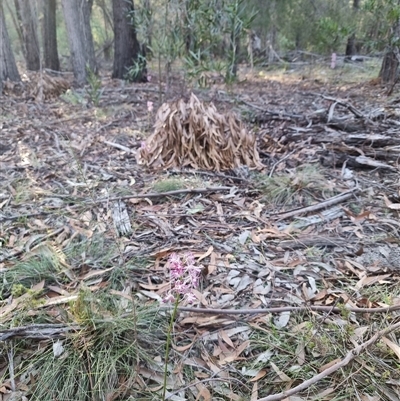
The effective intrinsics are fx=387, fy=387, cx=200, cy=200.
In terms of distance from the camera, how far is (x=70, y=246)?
195 cm

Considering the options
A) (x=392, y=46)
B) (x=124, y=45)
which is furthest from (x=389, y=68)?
(x=124, y=45)

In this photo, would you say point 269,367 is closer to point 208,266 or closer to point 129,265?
point 208,266

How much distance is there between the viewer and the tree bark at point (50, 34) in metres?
8.55

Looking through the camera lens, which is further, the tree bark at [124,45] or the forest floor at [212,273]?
the tree bark at [124,45]

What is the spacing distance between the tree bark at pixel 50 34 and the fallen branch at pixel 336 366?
9.22 m

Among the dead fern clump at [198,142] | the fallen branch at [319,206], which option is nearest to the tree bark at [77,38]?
the dead fern clump at [198,142]

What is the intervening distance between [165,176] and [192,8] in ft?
6.85

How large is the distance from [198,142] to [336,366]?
2184 millimetres

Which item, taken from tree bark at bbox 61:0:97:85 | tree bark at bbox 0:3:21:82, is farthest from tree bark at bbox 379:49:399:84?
tree bark at bbox 0:3:21:82

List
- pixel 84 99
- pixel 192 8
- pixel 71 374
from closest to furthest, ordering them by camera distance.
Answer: pixel 71 374, pixel 192 8, pixel 84 99

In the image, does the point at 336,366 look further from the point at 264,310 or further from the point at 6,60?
the point at 6,60

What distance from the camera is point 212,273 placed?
1.77 meters

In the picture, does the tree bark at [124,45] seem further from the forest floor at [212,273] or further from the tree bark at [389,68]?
the forest floor at [212,273]

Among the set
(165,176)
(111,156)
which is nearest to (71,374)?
(165,176)
